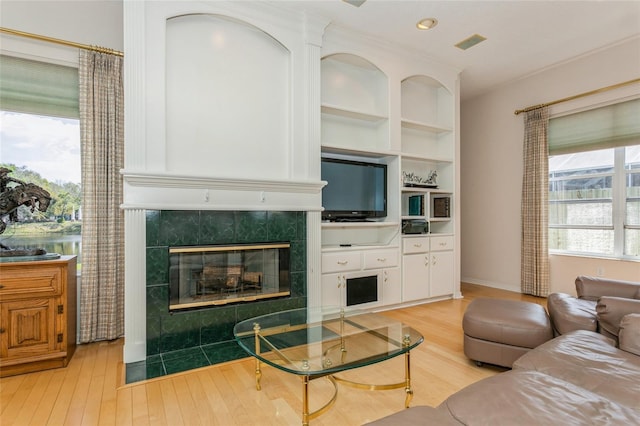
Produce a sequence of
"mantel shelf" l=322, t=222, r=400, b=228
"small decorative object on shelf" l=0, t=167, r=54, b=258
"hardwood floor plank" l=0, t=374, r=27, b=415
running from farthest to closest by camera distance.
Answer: "mantel shelf" l=322, t=222, r=400, b=228, "small decorative object on shelf" l=0, t=167, r=54, b=258, "hardwood floor plank" l=0, t=374, r=27, b=415

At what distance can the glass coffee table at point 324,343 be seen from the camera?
162cm

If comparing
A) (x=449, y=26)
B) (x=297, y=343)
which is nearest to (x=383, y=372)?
(x=297, y=343)

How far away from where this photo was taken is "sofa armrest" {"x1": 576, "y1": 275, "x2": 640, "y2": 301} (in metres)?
2.33

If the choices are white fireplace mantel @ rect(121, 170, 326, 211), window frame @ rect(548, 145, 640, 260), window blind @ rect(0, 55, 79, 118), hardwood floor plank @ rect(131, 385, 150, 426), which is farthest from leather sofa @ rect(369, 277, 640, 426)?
window blind @ rect(0, 55, 79, 118)

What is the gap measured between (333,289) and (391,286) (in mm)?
785

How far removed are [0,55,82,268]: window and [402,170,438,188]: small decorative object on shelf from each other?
352 centimetres

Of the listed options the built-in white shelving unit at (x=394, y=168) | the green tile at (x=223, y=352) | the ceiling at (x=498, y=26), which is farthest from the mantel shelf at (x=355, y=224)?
the ceiling at (x=498, y=26)

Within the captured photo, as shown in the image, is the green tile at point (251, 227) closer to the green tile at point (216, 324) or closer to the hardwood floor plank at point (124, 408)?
the green tile at point (216, 324)

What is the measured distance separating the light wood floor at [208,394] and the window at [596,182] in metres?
2.91

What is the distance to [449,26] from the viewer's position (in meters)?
3.53

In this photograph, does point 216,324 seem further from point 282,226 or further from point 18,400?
point 18,400

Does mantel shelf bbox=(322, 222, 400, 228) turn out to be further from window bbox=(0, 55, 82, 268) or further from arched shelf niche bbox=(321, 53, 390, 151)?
window bbox=(0, 55, 82, 268)

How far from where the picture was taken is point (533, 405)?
120 centimetres

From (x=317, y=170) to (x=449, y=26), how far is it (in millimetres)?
2046
